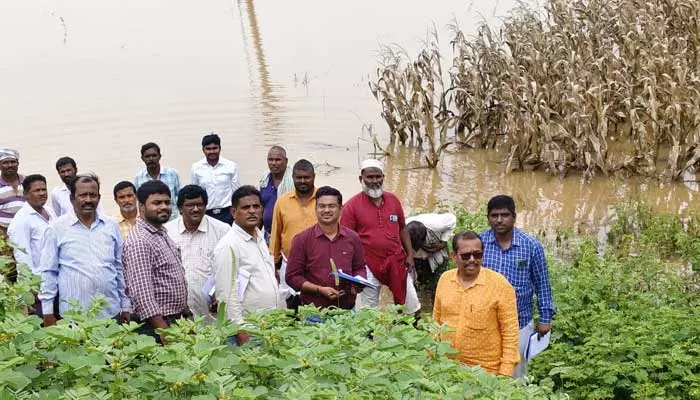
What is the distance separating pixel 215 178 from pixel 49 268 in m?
2.63

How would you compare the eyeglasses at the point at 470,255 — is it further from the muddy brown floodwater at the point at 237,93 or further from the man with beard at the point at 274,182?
the muddy brown floodwater at the point at 237,93

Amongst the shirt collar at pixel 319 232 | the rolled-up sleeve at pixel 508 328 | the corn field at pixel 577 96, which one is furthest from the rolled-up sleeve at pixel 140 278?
the corn field at pixel 577 96

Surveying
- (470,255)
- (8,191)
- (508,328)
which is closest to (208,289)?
(470,255)

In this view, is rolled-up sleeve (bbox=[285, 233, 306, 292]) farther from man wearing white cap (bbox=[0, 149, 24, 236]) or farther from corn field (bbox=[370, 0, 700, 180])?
corn field (bbox=[370, 0, 700, 180])

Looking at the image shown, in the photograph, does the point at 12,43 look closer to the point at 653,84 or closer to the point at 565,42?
the point at 565,42

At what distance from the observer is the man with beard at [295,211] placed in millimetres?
5828

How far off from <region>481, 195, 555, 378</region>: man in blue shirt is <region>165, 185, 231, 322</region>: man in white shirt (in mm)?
1560

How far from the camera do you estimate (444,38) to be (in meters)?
17.7

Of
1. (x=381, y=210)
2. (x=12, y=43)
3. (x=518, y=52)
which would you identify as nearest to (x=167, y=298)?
(x=381, y=210)

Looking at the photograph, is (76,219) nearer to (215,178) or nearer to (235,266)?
(235,266)

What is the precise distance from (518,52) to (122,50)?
402 inches

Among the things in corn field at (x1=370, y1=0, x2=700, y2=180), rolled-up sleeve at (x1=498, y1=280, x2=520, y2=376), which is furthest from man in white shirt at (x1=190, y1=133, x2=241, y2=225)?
corn field at (x1=370, y1=0, x2=700, y2=180)

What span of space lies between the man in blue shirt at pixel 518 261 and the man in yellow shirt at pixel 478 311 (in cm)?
45

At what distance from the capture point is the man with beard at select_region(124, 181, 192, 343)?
4414 millimetres
